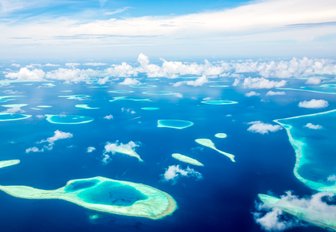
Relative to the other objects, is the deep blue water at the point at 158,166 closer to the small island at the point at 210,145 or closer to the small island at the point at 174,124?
the small island at the point at 210,145

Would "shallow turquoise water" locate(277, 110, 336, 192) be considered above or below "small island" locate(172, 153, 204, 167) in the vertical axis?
below

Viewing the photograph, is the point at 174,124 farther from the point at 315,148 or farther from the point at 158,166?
the point at 315,148

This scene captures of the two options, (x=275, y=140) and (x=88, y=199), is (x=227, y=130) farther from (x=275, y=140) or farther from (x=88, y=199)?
(x=88, y=199)

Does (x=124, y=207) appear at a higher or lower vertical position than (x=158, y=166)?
higher

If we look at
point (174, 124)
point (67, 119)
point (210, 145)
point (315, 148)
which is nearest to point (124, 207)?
point (210, 145)

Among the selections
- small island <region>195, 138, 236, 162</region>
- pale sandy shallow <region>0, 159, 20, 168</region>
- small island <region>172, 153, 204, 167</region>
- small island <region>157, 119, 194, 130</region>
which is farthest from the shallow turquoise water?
→ pale sandy shallow <region>0, 159, 20, 168</region>

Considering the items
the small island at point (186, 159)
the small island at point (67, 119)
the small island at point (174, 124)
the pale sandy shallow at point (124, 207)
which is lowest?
the small island at point (174, 124)

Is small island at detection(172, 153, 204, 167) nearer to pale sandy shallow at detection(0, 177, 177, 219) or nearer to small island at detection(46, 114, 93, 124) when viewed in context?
pale sandy shallow at detection(0, 177, 177, 219)

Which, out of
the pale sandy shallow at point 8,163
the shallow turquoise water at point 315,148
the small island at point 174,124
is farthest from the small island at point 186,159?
the pale sandy shallow at point 8,163

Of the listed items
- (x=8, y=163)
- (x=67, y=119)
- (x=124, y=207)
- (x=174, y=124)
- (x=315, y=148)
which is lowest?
(x=174, y=124)
